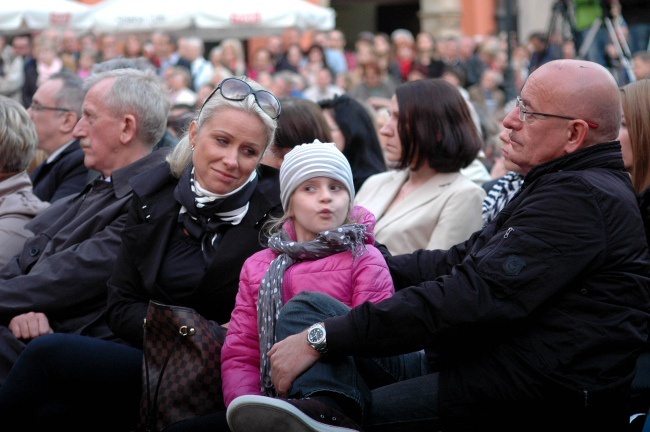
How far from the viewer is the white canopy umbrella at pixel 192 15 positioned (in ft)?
55.1

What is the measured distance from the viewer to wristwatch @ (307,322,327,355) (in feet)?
11.4

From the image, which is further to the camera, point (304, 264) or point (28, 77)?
point (28, 77)

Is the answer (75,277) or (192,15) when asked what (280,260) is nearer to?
(75,277)

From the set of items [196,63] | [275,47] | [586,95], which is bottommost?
[275,47]

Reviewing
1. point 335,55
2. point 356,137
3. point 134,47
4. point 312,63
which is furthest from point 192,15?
point 356,137

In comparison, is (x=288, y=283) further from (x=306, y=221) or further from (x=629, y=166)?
(x=629, y=166)

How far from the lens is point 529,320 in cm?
347

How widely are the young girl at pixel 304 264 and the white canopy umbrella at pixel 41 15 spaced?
13326mm

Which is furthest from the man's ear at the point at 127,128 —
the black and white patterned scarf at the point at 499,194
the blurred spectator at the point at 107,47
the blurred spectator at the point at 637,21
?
the blurred spectator at the point at 107,47

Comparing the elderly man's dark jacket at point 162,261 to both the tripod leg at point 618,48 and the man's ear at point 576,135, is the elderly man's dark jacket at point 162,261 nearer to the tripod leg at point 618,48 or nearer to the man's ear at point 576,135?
the man's ear at point 576,135

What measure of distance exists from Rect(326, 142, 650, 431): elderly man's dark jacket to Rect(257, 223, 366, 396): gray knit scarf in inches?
13.8

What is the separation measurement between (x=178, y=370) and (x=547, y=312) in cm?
136

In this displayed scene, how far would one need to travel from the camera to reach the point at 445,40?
17.0m

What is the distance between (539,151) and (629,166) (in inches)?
48.8
